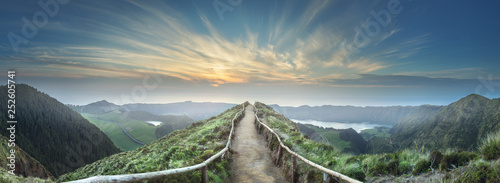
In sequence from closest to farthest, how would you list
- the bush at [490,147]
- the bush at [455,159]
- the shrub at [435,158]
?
the bush at [490,147], the bush at [455,159], the shrub at [435,158]

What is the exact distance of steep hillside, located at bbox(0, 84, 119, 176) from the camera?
10666 centimetres

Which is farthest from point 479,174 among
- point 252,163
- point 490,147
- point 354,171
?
point 252,163

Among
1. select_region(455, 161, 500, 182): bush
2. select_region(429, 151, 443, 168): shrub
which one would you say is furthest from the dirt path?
select_region(455, 161, 500, 182): bush

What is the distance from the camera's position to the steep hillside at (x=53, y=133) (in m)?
107

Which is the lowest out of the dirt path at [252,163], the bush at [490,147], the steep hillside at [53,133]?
the steep hillside at [53,133]

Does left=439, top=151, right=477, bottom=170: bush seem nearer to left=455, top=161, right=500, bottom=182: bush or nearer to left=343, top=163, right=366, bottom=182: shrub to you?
left=455, top=161, right=500, bottom=182: bush

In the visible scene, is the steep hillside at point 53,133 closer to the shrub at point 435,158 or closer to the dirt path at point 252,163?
the dirt path at point 252,163

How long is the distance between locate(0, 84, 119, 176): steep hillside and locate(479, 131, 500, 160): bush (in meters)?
140

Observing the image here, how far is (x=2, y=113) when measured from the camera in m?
123

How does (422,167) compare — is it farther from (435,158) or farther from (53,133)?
(53,133)

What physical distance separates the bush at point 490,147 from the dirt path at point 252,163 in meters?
7.99

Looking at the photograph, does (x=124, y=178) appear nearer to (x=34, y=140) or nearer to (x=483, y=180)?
(x=483, y=180)

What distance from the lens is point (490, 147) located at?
560cm

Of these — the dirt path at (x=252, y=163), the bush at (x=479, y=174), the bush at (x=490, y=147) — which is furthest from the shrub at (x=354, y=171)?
the dirt path at (x=252, y=163)
